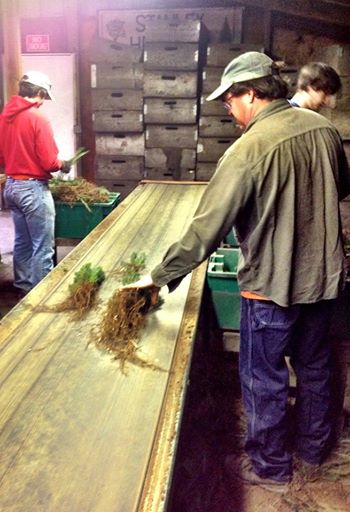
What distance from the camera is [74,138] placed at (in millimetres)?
8508

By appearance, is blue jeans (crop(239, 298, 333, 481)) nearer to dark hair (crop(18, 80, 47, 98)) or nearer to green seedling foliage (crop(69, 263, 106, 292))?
green seedling foliage (crop(69, 263, 106, 292))

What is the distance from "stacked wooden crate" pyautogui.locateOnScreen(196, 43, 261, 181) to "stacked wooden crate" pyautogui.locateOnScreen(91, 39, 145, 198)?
0.82m

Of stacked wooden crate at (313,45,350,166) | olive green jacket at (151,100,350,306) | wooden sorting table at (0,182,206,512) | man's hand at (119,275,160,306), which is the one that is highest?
stacked wooden crate at (313,45,350,166)

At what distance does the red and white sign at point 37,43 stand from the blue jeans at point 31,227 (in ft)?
14.2

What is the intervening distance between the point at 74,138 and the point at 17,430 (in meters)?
7.29

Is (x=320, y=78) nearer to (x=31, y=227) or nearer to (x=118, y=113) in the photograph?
(x=31, y=227)

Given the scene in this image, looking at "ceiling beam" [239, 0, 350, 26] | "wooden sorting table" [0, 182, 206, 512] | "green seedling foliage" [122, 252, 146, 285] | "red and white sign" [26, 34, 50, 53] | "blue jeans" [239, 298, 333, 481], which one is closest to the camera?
"wooden sorting table" [0, 182, 206, 512]

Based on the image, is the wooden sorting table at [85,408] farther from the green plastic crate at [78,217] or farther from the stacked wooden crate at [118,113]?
the stacked wooden crate at [118,113]

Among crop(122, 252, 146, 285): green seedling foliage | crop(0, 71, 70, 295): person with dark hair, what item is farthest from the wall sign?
crop(122, 252, 146, 285): green seedling foliage

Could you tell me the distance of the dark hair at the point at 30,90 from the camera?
14.9 ft

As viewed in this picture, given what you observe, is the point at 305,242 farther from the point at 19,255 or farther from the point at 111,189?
the point at 111,189

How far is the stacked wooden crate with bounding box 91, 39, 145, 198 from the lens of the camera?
7.05m

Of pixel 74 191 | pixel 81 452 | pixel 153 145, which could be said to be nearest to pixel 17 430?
pixel 81 452

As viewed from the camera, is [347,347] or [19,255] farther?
[19,255]
